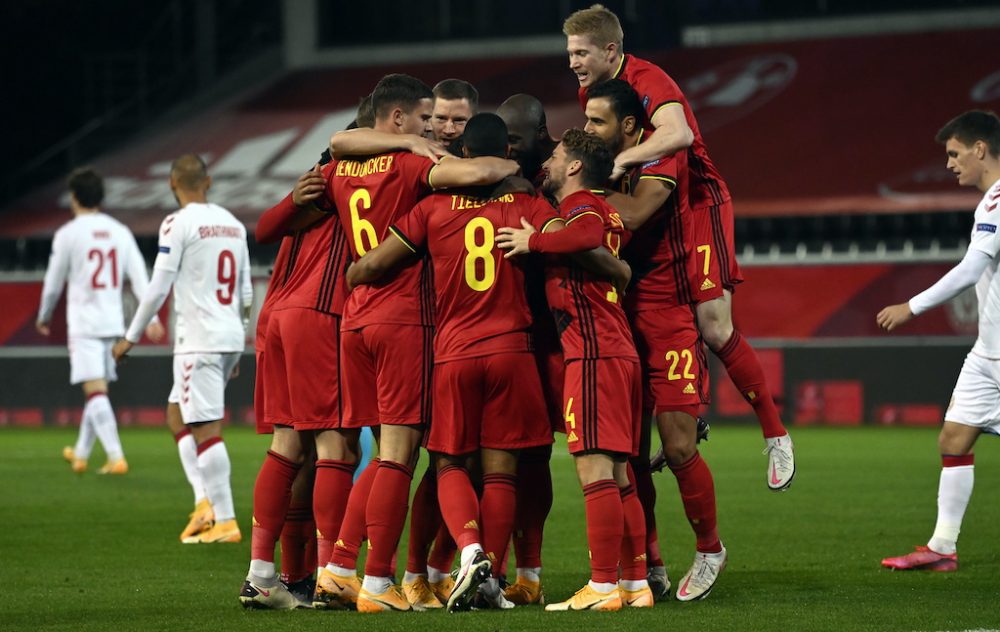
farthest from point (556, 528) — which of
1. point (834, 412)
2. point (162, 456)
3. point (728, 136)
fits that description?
point (728, 136)

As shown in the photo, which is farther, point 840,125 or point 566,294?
point 840,125

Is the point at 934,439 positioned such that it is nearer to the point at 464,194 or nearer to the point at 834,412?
the point at 834,412

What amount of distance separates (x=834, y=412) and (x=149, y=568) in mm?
11093

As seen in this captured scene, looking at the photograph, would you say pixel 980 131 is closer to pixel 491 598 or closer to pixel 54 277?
pixel 491 598

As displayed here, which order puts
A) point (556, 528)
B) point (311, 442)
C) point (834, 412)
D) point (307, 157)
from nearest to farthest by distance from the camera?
point (311, 442) < point (556, 528) < point (834, 412) < point (307, 157)

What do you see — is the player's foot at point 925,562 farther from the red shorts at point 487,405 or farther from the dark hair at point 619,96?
the dark hair at point 619,96

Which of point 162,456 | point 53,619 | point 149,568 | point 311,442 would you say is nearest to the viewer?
point 53,619

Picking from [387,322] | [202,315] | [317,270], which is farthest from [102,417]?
[387,322]

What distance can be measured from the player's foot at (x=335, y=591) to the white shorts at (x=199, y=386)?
9.43 feet

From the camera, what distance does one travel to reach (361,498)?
621 centimetres

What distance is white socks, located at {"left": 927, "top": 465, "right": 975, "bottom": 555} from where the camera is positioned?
742 cm

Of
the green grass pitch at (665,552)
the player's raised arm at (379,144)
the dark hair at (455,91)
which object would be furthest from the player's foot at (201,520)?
the dark hair at (455,91)

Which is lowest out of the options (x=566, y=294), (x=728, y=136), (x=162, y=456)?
(x=162, y=456)

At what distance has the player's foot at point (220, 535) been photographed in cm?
863
